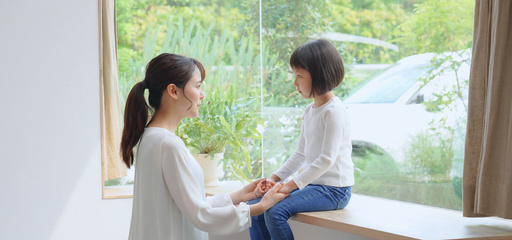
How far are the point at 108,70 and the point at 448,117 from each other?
2230mm

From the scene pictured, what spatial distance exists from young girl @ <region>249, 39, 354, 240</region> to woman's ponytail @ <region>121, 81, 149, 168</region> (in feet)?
2.15

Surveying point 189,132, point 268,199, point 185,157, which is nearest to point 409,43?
point 189,132

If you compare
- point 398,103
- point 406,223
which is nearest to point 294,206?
point 406,223

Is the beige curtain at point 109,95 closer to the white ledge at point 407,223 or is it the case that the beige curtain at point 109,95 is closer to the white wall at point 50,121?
the white wall at point 50,121

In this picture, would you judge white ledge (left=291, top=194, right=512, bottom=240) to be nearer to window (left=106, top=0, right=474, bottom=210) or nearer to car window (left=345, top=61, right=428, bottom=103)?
window (left=106, top=0, right=474, bottom=210)

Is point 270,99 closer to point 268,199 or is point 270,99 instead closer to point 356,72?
point 356,72

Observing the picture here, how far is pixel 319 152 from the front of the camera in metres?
2.40

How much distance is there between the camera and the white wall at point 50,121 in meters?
3.40

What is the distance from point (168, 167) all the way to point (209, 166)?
1465 mm

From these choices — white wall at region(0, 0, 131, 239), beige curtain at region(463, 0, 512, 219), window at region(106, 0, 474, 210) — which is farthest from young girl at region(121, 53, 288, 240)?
white wall at region(0, 0, 131, 239)

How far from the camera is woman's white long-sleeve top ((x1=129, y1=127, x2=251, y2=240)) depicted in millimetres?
1829

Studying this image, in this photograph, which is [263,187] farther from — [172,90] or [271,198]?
[172,90]

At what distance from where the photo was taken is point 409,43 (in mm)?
3662

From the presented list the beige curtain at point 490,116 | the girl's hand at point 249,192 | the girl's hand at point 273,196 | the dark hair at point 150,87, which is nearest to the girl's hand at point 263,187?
the girl's hand at point 249,192
